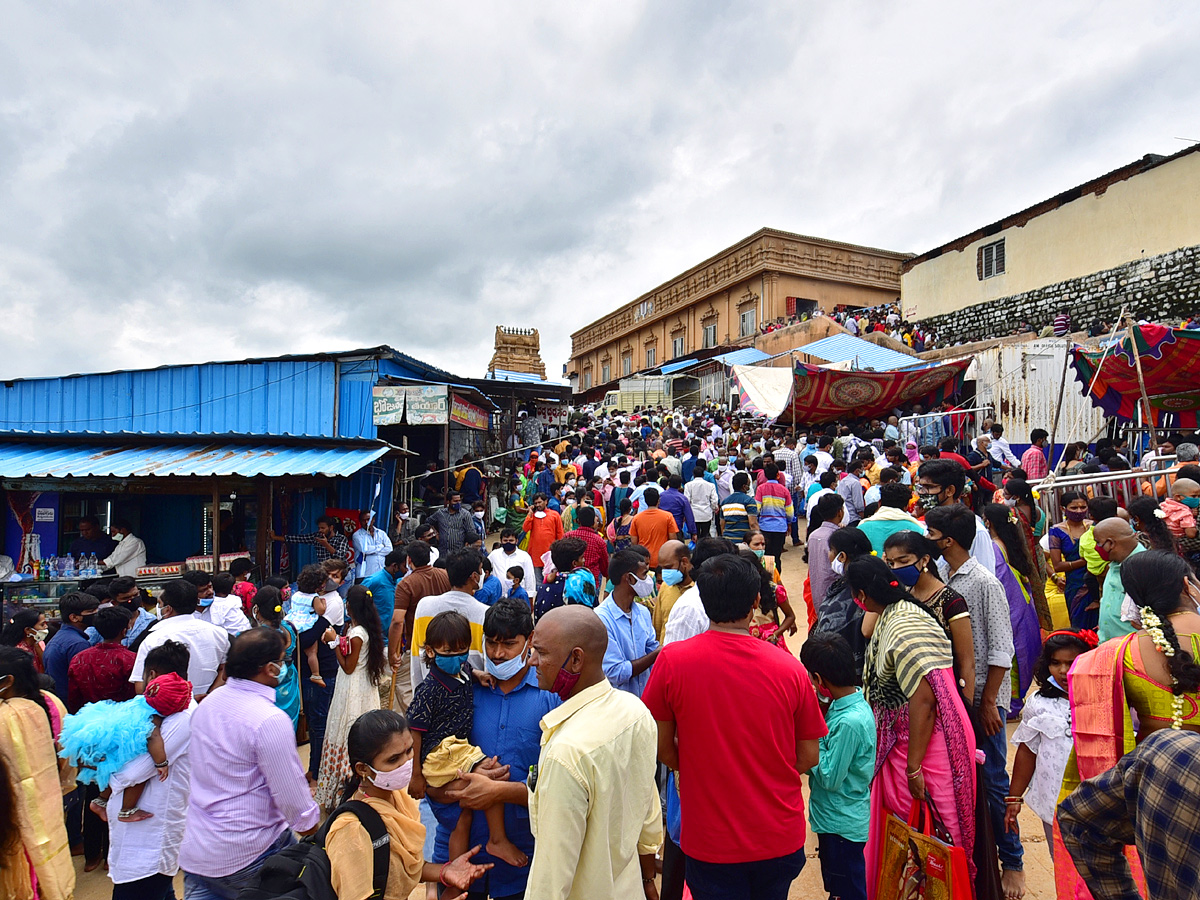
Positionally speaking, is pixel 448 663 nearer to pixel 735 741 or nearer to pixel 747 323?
pixel 735 741

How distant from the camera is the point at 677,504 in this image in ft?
24.5

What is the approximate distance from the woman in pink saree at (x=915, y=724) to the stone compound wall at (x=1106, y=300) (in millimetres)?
15156

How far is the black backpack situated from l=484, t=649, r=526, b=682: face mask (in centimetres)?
59

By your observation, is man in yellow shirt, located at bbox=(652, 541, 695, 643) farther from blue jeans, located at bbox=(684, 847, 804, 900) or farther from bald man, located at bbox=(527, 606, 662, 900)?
bald man, located at bbox=(527, 606, 662, 900)

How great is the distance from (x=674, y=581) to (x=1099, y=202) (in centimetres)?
1755

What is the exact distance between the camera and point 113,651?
3496 millimetres

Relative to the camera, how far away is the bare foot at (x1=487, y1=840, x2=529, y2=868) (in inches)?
87.0

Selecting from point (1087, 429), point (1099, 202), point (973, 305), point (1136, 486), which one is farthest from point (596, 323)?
point (1136, 486)

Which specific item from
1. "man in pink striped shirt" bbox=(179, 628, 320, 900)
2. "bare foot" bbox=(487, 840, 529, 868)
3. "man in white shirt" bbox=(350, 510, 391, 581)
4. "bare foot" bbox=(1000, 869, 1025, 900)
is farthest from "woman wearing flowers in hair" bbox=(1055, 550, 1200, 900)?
"man in white shirt" bbox=(350, 510, 391, 581)

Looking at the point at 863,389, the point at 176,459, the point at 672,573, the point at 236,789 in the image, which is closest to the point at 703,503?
the point at 672,573

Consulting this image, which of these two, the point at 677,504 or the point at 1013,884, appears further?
the point at 677,504

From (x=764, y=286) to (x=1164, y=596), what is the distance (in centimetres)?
2786

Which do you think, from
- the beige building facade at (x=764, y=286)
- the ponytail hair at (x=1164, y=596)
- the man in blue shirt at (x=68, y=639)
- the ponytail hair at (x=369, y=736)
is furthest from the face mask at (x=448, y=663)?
the beige building facade at (x=764, y=286)

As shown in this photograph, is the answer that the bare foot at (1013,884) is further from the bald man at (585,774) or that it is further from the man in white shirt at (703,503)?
the man in white shirt at (703,503)
